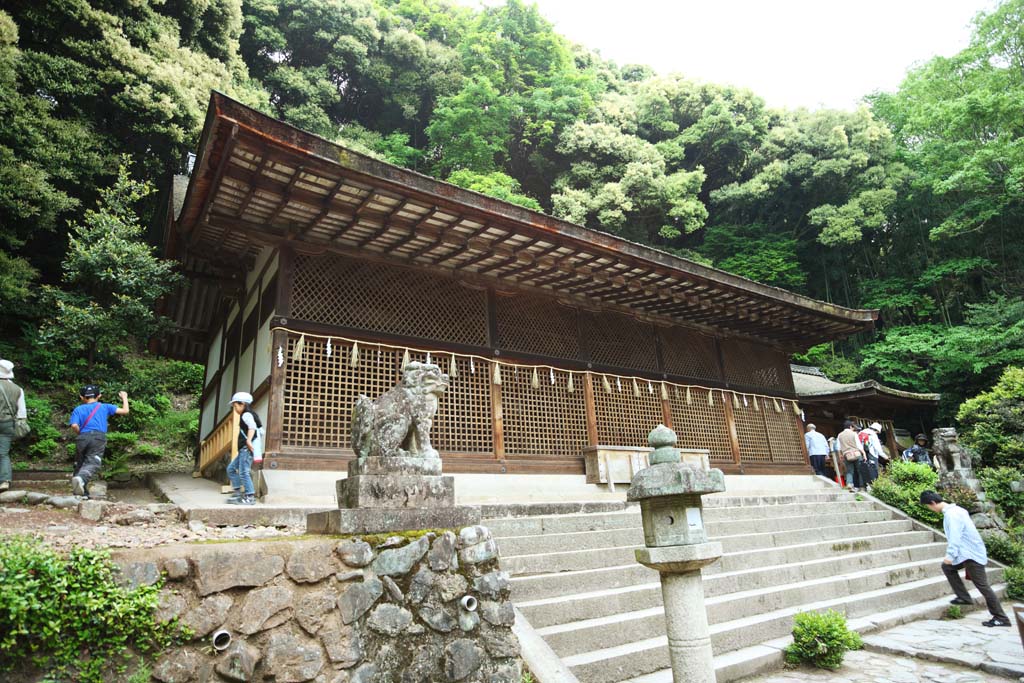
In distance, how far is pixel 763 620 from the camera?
6180mm

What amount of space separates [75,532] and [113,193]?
14.0 m

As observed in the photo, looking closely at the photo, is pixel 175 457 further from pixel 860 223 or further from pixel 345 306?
pixel 860 223

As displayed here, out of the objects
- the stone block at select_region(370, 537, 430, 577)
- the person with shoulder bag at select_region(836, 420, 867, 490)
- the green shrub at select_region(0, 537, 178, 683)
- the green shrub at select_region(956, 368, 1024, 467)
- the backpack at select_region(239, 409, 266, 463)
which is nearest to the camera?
the green shrub at select_region(0, 537, 178, 683)

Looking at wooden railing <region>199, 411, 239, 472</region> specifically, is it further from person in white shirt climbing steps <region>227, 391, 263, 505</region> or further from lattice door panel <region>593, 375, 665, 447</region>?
lattice door panel <region>593, 375, 665, 447</region>

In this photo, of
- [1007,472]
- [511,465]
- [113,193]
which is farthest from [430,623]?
[113,193]

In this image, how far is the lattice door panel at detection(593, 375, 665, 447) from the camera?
12562mm

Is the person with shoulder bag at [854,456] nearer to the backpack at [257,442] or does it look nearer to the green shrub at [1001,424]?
the green shrub at [1001,424]

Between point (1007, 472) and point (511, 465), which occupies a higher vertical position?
point (511, 465)

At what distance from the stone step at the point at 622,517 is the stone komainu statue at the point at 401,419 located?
2.44 meters

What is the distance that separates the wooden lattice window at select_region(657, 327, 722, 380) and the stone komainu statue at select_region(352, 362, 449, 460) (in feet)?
33.9

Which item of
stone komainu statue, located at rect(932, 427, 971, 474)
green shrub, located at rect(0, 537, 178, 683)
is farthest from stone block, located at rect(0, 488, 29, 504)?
stone komainu statue, located at rect(932, 427, 971, 474)

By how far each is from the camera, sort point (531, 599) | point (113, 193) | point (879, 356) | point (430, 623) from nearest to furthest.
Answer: point (430, 623) → point (531, 599) → point (113, 193) → point (879, 356)

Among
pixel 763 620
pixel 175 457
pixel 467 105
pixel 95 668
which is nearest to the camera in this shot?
pixel 95 668

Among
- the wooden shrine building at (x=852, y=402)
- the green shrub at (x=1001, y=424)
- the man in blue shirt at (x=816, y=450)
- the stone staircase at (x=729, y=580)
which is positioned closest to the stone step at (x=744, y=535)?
the stone staircase at (x=729, y=580)
